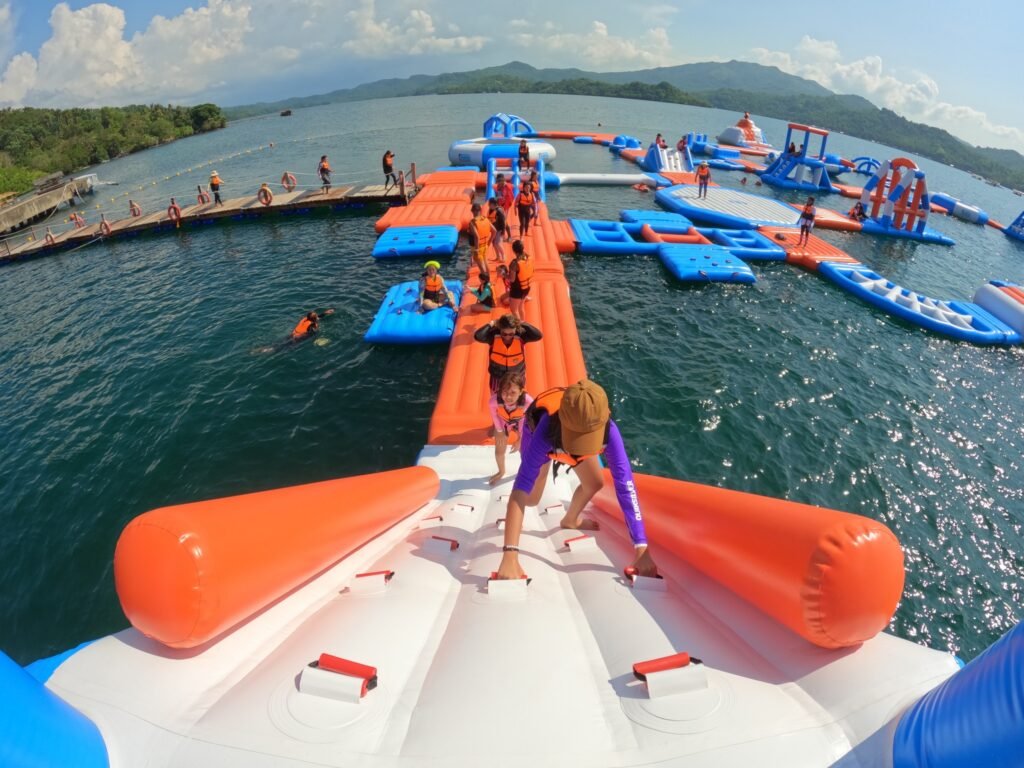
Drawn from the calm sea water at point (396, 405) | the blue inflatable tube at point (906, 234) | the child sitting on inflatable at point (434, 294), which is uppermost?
the blue inflatable tube at point (906, 234)

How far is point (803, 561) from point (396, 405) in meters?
7.56

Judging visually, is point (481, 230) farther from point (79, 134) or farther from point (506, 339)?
point (79, 134)

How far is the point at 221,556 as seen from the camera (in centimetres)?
264

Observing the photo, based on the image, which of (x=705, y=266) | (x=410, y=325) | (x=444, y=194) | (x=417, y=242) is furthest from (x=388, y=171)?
(x=705, y=266)

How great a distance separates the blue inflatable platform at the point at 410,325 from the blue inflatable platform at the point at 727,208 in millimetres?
13386

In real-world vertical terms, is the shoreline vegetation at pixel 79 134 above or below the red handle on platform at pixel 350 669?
above

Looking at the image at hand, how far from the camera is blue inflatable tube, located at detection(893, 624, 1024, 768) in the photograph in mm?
1421

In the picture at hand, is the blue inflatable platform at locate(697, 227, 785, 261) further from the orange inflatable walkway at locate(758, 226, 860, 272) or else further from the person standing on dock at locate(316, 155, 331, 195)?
the person standing on dock at locate(316, 155, 331, 195)

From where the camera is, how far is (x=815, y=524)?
260 centimetres

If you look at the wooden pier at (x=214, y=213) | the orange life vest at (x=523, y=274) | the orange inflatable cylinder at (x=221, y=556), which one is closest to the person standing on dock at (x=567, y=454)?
the orange inflatable cylinder at (x=221, y=556)

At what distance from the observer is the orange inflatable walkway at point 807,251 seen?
1573 cm

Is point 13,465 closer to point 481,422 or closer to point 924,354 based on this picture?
point 481,422

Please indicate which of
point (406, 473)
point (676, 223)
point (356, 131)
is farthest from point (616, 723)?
point (356, 131)

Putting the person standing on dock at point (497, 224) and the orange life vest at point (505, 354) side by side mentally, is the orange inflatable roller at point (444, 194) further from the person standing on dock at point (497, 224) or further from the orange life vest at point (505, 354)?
the orange life vest at point (505, 354)
